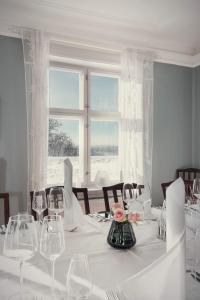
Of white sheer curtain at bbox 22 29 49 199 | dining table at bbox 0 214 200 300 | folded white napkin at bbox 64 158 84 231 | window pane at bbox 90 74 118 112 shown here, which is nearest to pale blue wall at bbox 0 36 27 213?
white sheer curtain at bbox 22 29 49 199

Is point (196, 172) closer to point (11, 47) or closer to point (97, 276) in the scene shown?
point (11, 47)

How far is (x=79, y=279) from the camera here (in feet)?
2.38

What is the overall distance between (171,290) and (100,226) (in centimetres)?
89

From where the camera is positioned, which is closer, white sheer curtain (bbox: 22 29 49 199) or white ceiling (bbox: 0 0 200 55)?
white ceiling (bbox: 0 0 200 55)

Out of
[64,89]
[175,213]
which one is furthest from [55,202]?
[64,89]

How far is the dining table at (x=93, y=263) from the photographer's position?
3.11ft

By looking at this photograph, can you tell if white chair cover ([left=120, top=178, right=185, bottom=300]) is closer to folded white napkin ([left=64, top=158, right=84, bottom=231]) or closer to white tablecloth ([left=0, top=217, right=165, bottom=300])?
white tablecloth ([left=0, top=217, right=165, bottom=300])

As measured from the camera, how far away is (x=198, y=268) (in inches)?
43.6

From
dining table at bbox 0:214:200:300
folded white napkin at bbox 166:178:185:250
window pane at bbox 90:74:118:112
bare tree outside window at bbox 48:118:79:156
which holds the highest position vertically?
window pane at bbox 90:74:118:112

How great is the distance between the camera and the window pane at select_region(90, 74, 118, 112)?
383 centimetres

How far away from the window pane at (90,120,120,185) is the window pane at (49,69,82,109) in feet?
1.30

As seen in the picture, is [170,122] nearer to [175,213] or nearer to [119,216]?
[119,216]

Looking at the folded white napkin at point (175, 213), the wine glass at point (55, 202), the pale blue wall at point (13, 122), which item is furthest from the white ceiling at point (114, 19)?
the folded white napkin at point (175, 213)

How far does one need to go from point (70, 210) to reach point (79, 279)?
0.98 meters
